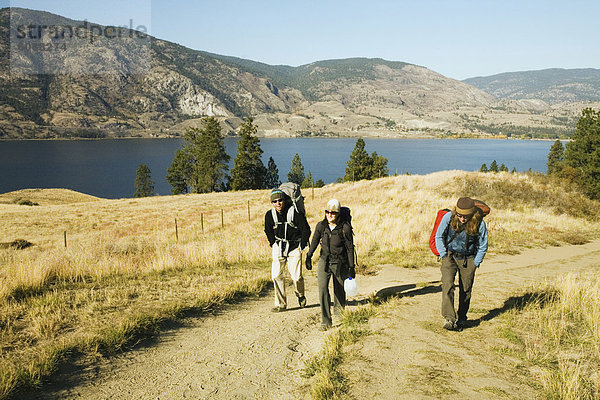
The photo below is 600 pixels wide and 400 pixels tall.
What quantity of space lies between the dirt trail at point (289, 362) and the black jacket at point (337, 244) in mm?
1141

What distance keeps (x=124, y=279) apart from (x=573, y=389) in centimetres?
829

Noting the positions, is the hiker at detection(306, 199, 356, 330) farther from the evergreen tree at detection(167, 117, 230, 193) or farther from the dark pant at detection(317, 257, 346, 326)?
the evergreen tree at detection(167, 117, 230, 193)

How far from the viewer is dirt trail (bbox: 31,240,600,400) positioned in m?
4.05

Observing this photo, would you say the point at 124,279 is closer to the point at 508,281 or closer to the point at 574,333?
the point at 574,333

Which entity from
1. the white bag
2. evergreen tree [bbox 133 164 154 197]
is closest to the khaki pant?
the white bag

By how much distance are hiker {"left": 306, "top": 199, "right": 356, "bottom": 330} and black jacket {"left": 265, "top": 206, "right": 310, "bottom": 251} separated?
1.81 ft

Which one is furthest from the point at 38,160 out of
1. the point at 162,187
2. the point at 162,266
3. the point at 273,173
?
the point at 162,266

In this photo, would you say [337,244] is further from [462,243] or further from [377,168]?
[377,168]

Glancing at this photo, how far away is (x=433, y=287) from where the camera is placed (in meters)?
8.67

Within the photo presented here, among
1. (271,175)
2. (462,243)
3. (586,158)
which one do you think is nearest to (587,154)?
(586,158)

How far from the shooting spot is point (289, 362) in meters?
4.91

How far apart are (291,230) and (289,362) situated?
87.1 inches

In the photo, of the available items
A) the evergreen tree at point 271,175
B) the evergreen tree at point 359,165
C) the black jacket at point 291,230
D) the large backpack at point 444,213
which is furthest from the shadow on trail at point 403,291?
the evergreen tree at point 271,175

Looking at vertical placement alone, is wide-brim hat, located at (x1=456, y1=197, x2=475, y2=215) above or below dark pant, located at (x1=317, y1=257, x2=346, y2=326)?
above
